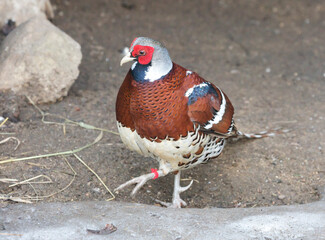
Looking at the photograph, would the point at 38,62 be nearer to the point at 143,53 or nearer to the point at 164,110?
the point at 143,53

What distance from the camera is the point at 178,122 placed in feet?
11.2

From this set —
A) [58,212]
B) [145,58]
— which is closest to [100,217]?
[58,212]

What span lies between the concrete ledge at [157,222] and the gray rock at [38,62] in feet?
7.02

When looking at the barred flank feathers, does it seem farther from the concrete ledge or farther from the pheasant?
the concrete ledge

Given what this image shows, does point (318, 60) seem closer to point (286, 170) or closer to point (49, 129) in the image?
point (286, 170)

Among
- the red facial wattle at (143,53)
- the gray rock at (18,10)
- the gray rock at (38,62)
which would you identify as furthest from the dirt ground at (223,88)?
the red facial wattle at (143,53)

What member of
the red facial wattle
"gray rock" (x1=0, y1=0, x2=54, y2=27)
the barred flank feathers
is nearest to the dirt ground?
the barred flank feathers

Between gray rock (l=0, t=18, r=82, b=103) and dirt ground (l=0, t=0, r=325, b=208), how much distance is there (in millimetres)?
170

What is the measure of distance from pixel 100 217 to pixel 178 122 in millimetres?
866

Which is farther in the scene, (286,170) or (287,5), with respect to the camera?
(287,5)

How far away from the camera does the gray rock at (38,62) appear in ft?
16.3

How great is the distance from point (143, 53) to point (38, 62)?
2008 mm

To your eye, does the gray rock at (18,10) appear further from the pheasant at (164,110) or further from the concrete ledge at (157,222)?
the concrete ledge at (157,222)

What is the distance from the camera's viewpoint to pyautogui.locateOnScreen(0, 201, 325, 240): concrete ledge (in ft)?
9.28
